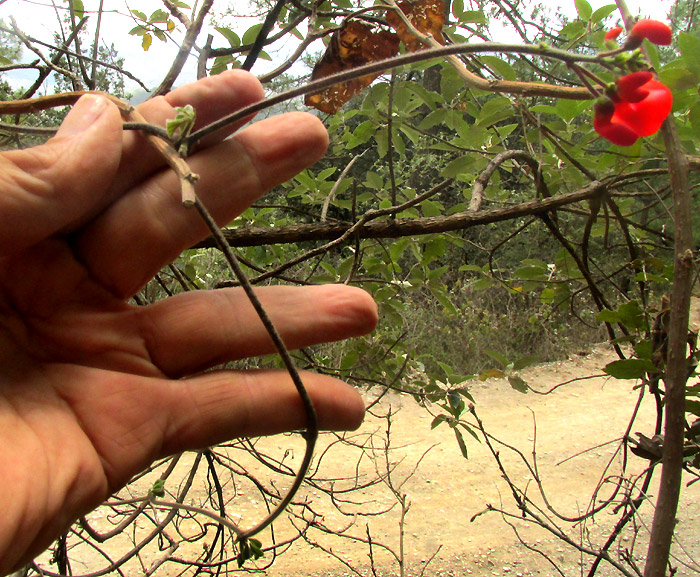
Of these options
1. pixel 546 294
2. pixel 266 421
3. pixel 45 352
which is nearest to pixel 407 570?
pixel 546 294

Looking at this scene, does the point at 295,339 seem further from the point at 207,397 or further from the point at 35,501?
the point at 35,501

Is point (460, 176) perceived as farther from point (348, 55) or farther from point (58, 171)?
point (58, 171)

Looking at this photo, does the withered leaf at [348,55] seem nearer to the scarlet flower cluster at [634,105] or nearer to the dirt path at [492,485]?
the scarlet flower cluster at [634,105]

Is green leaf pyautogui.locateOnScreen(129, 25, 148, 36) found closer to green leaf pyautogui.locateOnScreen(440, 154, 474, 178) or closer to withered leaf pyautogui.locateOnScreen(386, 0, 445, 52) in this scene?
withered leaf pyautogui.locateOnScreen(386, 0, 445, 52)

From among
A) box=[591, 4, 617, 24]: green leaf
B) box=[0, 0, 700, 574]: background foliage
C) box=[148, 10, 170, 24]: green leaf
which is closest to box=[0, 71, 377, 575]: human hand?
Result: box=[0, 0, 700, 574]: background foliage

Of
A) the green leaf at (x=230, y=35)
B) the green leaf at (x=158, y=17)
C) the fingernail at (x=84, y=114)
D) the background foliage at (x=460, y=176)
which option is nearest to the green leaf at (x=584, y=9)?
the background foliage at (x=460, y=176)

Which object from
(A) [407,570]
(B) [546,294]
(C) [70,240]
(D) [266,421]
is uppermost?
(B) [546,294]
